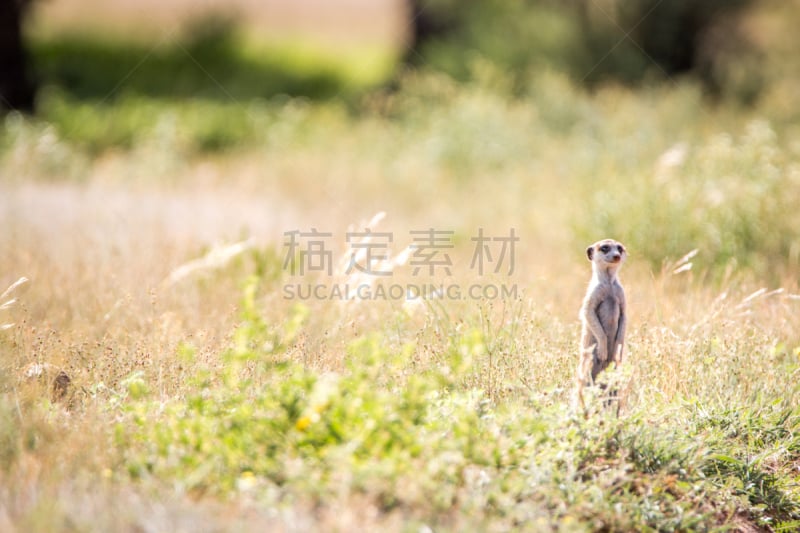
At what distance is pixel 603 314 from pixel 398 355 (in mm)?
1165

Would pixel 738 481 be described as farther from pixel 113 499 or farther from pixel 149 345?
pixel 149 345

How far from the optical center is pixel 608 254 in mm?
4297

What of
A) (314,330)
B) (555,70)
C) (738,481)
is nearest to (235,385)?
(314,330)

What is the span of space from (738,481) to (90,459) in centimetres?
337

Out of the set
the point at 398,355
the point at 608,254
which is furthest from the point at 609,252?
the point at 398,355

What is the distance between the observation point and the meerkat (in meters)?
4.25

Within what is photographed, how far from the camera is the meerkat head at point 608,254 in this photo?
14.1 ft

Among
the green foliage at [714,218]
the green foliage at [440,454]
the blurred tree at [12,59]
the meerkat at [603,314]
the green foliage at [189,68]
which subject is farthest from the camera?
the green foliage at [189,68]

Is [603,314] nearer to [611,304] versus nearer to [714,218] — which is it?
[611,304]

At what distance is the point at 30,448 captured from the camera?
3.87 m

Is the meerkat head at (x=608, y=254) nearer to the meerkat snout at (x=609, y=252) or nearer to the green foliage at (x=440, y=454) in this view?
the meerkat snout at (x=609, y=252)

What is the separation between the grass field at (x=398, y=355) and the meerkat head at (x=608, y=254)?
0.58 metres

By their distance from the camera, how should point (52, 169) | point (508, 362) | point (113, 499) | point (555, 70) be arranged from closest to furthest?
point (113, 499)
point (508, 362)
point (52, 169)
point (555, 70)

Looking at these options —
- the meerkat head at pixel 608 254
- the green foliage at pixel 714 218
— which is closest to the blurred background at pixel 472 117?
the green foliage at pixel 714 218
